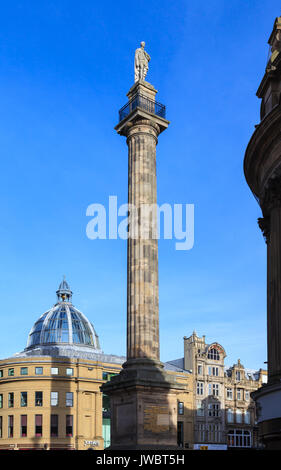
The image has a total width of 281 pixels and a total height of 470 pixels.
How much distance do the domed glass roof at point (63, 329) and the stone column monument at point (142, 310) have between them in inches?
2091

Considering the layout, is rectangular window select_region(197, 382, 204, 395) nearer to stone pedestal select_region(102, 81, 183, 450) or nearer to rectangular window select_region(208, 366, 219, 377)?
rectangular window select_region(208, 366, 219, 377)

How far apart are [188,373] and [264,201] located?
6469cm

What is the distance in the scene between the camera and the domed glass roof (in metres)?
87.3

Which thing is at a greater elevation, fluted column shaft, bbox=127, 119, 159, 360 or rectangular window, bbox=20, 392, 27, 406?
fluted column shaft, bbox=127, 119, 159, 360

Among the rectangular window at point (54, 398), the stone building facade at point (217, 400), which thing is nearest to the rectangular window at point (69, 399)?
the rectangular window at point (54, 398)

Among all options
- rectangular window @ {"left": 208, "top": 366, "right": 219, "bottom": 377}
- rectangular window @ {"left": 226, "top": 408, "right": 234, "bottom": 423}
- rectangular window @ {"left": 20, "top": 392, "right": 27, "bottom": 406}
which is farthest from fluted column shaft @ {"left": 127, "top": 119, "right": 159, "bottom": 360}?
rectangular window @ {"left": 226, "top": 408, "right": 234, "bottom": 423}

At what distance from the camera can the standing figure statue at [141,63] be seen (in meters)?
40.9

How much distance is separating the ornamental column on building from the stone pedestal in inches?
365

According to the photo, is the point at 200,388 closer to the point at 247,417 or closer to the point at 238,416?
the point at 238,416

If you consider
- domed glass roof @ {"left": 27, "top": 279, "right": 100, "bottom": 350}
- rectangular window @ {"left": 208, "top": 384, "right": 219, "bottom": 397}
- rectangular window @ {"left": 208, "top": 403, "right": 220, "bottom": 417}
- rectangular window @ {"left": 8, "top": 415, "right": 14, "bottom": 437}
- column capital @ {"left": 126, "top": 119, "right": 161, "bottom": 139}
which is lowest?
rectangular window @ {"left": 8, "top": 415, "right": 14, "bottom": 437}

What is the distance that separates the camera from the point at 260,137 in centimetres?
2583

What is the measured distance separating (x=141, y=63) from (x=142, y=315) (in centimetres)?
1810

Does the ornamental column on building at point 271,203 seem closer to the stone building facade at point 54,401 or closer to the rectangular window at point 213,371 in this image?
the stone building facade at point 54,401

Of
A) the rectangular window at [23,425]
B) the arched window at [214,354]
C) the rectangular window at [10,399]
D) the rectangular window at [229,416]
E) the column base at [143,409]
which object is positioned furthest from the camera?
the arched window at [214,354]
